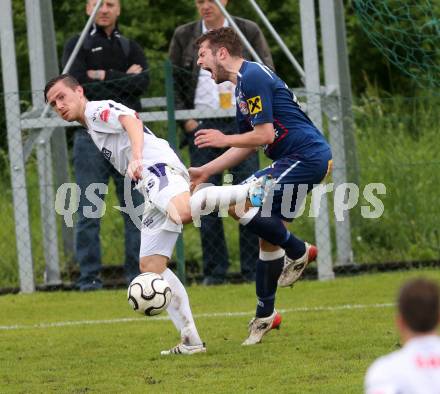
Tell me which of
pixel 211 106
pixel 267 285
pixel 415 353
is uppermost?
pixel 211 106

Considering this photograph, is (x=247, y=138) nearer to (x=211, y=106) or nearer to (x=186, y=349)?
(x=186, y=349)

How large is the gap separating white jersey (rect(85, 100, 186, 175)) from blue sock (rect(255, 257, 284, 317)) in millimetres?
848

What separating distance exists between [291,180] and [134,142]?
1.10m

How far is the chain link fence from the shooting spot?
11297mm

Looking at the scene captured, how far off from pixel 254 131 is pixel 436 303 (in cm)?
390

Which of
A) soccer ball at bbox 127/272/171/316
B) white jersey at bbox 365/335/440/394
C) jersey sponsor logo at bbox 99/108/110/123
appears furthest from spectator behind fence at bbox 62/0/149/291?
white jersey at bbox 365/335/440/394

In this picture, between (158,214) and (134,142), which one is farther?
(158,214)

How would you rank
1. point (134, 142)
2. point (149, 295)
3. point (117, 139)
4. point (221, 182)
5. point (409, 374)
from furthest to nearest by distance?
point (221, 182), point (117, 139), point (134, 142), point (149, 295), point (409, 374)

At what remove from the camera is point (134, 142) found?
23.8ft

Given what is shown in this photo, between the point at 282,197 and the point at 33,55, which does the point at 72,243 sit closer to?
the point at 33,55

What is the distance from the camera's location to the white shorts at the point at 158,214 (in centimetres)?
730

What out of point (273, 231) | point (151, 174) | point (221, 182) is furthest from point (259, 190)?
point (221, 182)

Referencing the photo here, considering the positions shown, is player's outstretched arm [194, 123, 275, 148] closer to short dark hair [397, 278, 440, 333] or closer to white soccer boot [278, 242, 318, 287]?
white soccer boot [278, 242, 318, 287]

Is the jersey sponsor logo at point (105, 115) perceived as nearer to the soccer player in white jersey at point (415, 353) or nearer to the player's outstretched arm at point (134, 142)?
the player's outstretched arm at point (134, 142)
